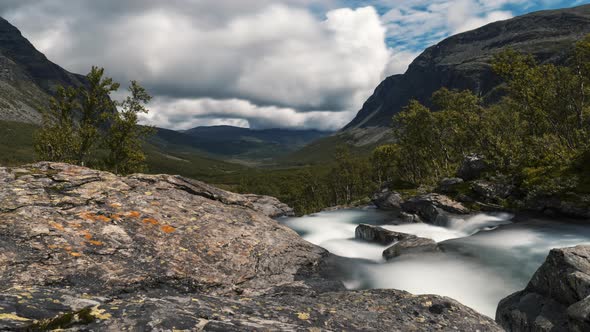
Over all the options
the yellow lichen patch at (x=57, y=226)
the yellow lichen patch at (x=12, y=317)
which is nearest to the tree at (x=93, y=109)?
the yellow lichen patch at (x=57, y=226)

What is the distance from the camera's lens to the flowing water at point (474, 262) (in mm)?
20500

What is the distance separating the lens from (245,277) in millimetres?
13852

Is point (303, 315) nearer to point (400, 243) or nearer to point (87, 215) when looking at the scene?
point (87, 215)

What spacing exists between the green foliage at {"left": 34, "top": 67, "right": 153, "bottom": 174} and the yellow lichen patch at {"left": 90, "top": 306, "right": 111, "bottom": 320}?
52710 millimetres

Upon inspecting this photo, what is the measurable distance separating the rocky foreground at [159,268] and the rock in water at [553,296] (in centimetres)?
368

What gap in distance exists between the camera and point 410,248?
26.5 meters

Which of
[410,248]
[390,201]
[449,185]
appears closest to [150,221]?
[410,248]

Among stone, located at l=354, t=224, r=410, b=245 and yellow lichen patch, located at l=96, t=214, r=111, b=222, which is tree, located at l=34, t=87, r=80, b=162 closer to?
yellow lichen patch, located at l=96, t=214, r=111, b=222

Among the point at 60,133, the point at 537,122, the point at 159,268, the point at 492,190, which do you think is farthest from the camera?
the point at 537,122

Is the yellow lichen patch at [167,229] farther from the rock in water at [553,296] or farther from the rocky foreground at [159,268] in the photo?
the rock in water at [553,296]

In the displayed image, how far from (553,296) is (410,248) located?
13.2m

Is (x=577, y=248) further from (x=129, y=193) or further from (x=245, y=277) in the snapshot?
(x=129, y=193)

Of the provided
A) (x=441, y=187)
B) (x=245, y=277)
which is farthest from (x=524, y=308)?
(x=441, y=187)

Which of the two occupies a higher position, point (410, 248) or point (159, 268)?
point (159, 268)
